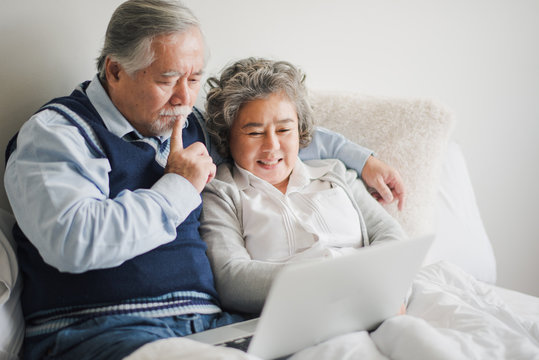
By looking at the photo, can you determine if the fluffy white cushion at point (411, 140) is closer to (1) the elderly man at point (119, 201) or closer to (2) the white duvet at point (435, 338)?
(2) the white duvet at point (435, 338)

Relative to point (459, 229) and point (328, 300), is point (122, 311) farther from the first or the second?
point (459, 229)

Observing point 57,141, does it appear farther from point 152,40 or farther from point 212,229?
point 212,229

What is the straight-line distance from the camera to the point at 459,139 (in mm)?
2543

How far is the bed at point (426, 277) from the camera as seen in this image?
1097 millimetres

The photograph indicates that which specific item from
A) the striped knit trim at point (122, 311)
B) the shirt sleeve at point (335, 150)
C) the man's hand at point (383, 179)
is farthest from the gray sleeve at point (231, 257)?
the man's hand at point (383, 179)

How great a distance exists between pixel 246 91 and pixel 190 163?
0.34m

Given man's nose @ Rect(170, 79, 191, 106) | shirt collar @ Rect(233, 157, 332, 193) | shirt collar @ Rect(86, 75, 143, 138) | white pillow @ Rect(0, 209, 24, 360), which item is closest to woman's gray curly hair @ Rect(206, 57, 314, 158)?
shirt collar @ Rect(233, 157, 332, 193)

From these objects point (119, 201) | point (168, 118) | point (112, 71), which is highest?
point (112, 71)

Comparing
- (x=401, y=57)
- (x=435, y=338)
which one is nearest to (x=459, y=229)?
(x=401, y=57)

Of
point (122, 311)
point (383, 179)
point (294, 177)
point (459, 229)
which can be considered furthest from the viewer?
point (459, 229)

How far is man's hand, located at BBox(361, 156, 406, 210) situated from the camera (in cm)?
167

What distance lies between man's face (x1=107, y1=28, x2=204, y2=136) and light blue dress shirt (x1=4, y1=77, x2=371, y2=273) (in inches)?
6.2

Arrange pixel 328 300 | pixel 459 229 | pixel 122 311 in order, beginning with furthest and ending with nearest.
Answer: pixel 459 229
pixel 122 311
pixel 328 300

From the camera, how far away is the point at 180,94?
51.8 inches
